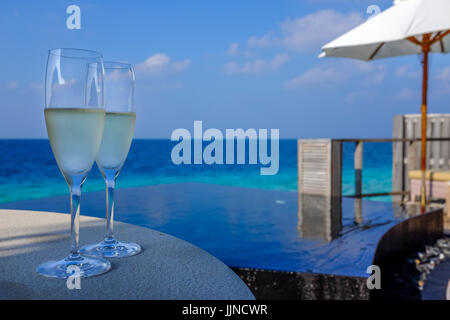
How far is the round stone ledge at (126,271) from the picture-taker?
1.58ft

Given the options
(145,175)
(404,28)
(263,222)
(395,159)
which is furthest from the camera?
(145,175)

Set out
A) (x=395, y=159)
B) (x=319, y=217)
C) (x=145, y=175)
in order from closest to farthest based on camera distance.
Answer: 1. (x=319, y=217)
2. (x=395, y=159)
3. (x=145, y=175)

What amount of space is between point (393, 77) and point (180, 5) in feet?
49.4

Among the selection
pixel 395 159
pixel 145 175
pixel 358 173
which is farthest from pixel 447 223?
pixel 145 175

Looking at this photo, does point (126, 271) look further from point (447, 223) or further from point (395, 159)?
point (395, 159)

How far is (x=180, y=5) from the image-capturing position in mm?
28250

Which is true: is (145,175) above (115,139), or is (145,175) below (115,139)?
below

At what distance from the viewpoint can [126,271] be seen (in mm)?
572

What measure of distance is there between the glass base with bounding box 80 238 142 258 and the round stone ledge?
20mm

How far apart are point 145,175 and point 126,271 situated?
2192 centimetres

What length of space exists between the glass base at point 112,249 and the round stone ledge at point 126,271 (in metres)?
Answer: 0.02

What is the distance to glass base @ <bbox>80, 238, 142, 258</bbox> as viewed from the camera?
0.67 m

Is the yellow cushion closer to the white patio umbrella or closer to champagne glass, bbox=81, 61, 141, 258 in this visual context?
the white patio umbrella
